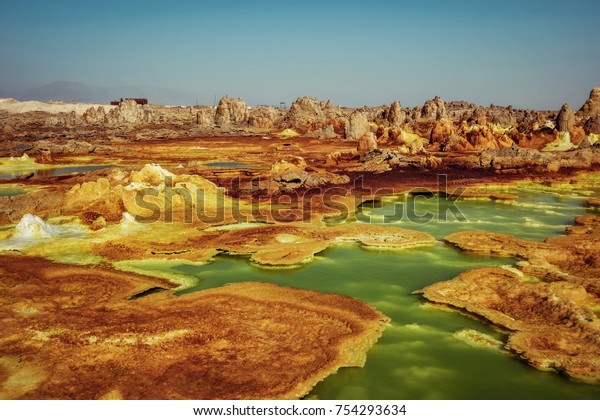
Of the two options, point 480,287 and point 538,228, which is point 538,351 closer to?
point 480,287

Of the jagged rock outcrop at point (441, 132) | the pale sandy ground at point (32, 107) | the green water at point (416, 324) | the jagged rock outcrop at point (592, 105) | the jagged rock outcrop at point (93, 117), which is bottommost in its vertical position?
the green water at point (416, 324)

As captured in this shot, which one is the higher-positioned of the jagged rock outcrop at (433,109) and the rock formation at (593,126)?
the jagged rock outcrop at (433,109)

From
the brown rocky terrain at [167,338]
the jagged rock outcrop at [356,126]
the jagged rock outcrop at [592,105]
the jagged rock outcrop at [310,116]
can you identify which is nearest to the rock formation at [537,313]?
the brown rocky terrain at [167,338]

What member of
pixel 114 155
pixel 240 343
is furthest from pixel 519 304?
pixel 114 155

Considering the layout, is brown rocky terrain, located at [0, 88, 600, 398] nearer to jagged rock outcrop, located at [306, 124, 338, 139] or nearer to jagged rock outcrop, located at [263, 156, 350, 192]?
jagged rock outcrop, located at [263, 156, 350, 192]

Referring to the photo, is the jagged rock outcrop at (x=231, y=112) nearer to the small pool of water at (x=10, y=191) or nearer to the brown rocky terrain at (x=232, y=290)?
the brown rocky terrain at (x=232, y=290)

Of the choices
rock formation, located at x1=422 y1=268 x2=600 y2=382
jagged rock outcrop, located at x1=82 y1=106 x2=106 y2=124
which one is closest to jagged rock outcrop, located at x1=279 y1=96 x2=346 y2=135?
jagged rock outcrop, located at x1=82 y1=106 x2=106 y2=124

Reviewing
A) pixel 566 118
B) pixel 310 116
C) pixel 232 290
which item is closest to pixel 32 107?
pixel 310 116
